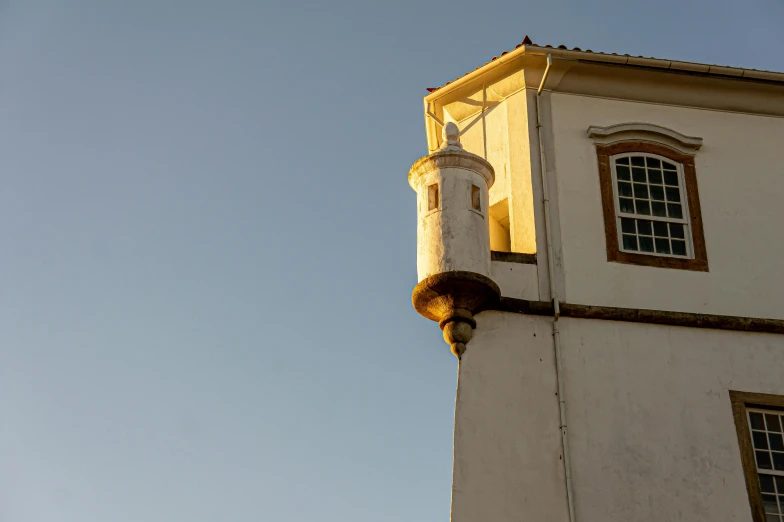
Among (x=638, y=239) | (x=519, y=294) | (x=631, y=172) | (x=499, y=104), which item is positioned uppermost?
(x=499, y=104)

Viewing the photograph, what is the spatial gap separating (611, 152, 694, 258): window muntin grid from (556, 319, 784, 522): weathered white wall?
1.38m

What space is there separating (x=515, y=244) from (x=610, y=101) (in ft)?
9.40

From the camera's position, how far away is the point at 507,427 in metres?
14.0

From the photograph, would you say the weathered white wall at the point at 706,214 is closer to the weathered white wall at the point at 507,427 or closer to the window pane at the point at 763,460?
the weathered white wall at the point at 507,427

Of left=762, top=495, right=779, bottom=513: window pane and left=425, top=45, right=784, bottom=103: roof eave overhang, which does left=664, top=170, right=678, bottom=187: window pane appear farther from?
left=762, top=495, right=779, bottom=513: window pane

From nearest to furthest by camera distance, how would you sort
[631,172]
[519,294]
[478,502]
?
[478,502] < [519,294] < [631,172]

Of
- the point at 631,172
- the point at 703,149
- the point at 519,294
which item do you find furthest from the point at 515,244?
the point at 703,149

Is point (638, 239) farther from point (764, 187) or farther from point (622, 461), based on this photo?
point (622, 461)

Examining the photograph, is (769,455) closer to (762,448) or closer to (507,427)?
(762,448)

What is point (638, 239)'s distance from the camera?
16.0 meters

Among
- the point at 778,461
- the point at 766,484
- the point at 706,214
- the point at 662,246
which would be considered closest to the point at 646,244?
the point at 662,246

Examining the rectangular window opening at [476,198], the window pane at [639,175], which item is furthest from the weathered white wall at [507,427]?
the window pane at [639,175]

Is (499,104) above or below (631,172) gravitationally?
above

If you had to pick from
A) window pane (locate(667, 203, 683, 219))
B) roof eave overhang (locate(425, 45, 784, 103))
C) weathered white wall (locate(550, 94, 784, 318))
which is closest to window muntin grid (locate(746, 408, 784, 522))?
weathered white wall (locate(550, 94, 784, 318))
